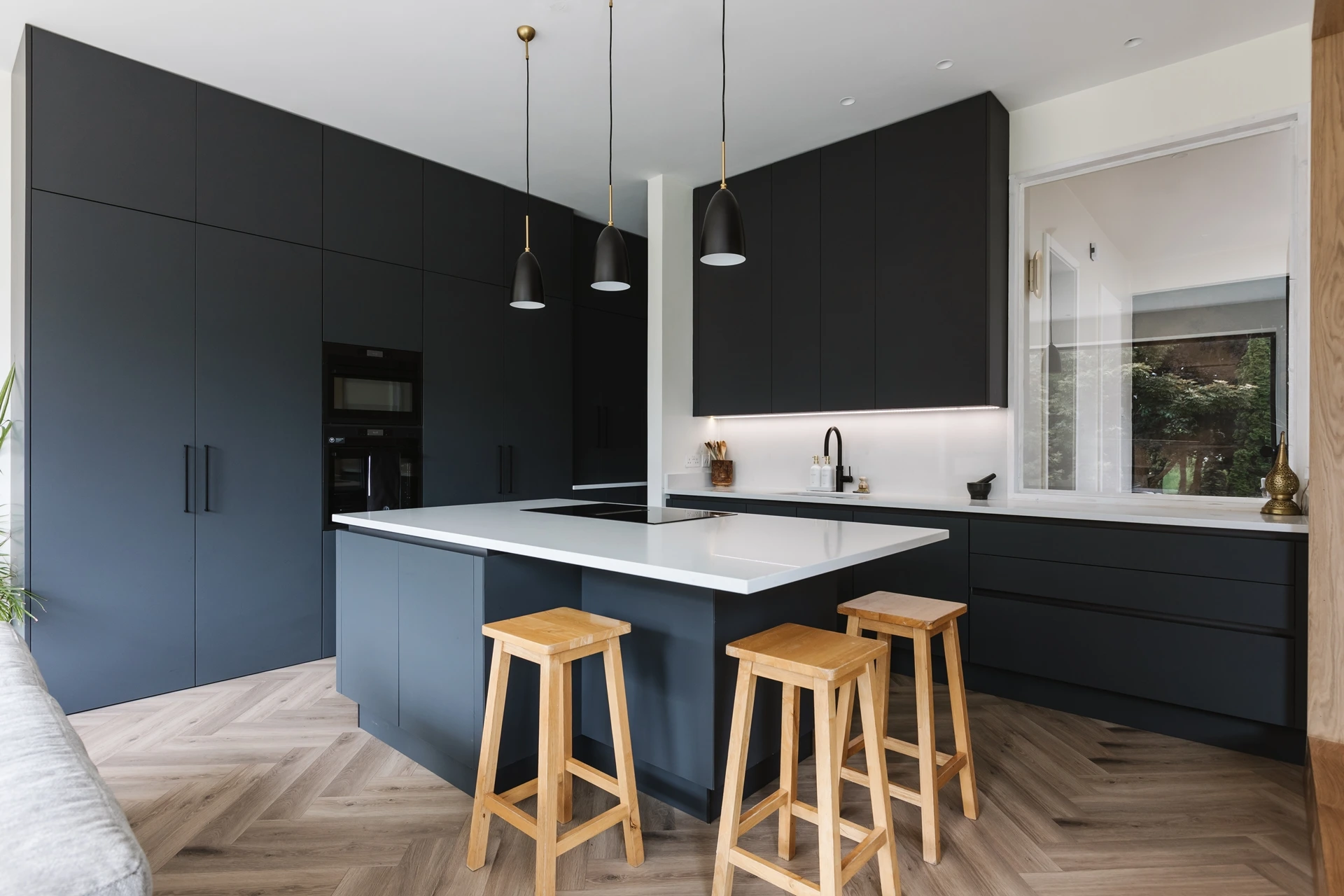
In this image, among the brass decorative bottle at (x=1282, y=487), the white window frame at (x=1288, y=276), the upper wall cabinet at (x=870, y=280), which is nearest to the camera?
the brass decorative bottle at (x=1282, y=487)

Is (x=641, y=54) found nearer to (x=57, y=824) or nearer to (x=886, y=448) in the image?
(x=886, y=448)

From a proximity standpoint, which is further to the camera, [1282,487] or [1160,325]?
[1160,325]

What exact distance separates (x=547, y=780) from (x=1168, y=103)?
3.61 metres

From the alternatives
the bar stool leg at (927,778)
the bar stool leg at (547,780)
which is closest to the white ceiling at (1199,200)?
the bar stool leg at (927,778)

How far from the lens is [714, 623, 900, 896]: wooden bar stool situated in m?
1.56

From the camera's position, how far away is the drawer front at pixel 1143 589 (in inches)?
99.1

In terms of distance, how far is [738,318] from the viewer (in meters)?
4.34

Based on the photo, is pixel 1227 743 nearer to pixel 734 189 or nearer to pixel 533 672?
pixel 533 672

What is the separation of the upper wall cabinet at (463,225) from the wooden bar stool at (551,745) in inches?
110

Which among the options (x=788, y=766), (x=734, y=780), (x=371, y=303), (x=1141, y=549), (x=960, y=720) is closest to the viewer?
(x=734, y=780)

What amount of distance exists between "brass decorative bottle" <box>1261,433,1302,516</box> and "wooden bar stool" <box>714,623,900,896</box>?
78.1 inches

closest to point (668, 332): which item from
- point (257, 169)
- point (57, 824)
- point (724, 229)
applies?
point (724, 229)

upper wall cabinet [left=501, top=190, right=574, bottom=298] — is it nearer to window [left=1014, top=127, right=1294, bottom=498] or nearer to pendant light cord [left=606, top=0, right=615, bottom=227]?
pendant light cord [left=606, top=0, right=615, bottom=227]

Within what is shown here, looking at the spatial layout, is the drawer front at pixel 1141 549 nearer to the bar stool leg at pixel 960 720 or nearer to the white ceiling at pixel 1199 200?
the bar stool leg at pixel 960 720
